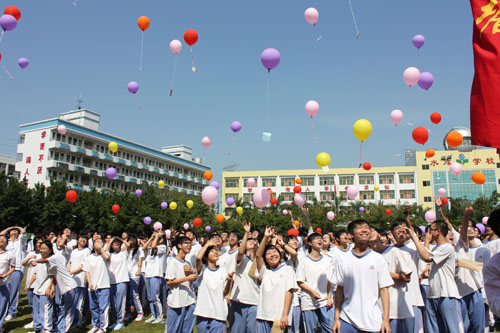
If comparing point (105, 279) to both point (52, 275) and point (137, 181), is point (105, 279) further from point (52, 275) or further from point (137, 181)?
point (137, 181)

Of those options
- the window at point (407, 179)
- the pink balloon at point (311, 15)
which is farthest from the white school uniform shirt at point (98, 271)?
the window at point (407, 179)

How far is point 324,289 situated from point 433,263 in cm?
132

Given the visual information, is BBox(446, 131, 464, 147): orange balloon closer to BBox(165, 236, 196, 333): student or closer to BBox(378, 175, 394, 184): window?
BBox(165, 236, 196, 333): student

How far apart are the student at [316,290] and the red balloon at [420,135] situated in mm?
4563

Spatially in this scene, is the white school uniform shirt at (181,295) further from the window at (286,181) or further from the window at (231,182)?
the window at (231,182)

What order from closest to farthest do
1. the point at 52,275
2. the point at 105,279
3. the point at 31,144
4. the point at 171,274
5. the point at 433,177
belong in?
1. the point at 171,274
2. the point at 52,275
3. the point at 105,279
4. the point at 31,144
5. the point at 433,177

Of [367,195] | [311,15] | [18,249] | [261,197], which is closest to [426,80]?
[311,15]

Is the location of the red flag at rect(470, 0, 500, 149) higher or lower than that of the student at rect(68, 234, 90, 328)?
higher

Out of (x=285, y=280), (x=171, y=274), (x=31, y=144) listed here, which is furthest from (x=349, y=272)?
(x=31, y=144)

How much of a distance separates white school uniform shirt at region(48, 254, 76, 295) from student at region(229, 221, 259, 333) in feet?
9.37

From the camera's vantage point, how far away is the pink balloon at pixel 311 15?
8448mm

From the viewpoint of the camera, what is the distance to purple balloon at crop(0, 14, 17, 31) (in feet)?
24.0

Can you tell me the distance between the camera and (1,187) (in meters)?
22.8

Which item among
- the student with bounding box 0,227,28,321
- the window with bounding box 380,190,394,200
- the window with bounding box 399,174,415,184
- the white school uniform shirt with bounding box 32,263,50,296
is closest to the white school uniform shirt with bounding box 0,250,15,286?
the white school uniform shirt with bounding box 32,263,50,296
